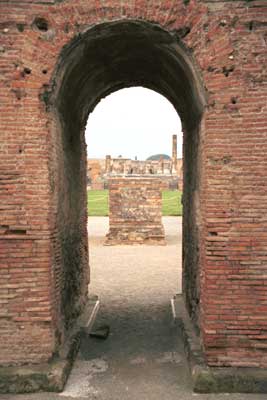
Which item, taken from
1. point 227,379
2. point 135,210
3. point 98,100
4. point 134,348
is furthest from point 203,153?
point 135,210

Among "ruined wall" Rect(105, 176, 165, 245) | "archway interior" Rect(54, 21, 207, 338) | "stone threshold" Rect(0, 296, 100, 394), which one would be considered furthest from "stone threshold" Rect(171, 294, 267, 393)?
"ruined wall" Rect(105, 176, 165, 245)

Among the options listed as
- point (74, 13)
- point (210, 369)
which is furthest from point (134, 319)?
point (74, 13)

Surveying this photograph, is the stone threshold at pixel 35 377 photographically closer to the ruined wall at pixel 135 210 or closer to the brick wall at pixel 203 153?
the brick wall at pixel 203 153

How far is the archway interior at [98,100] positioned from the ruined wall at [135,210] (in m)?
7.74

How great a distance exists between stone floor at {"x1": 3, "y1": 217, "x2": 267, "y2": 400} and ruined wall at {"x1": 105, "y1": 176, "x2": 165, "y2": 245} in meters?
3.88

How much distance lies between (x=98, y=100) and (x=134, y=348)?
177 inches

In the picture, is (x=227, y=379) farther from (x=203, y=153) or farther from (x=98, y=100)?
(x=98, y=100)

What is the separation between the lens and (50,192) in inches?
199

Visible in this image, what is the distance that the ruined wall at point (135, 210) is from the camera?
15.8m

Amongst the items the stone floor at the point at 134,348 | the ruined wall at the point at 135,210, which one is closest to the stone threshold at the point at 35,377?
the stone floor at the point at 134,348

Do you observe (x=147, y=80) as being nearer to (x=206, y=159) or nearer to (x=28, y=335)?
(x=206, y=159)

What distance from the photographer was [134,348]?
6.30 m

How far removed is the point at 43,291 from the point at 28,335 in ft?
1.79

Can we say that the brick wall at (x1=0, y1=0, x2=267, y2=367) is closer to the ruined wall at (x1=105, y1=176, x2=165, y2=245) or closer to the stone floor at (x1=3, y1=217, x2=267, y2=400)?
the stone floor at (x1=3, y1=217, x2=267, y2=400)
